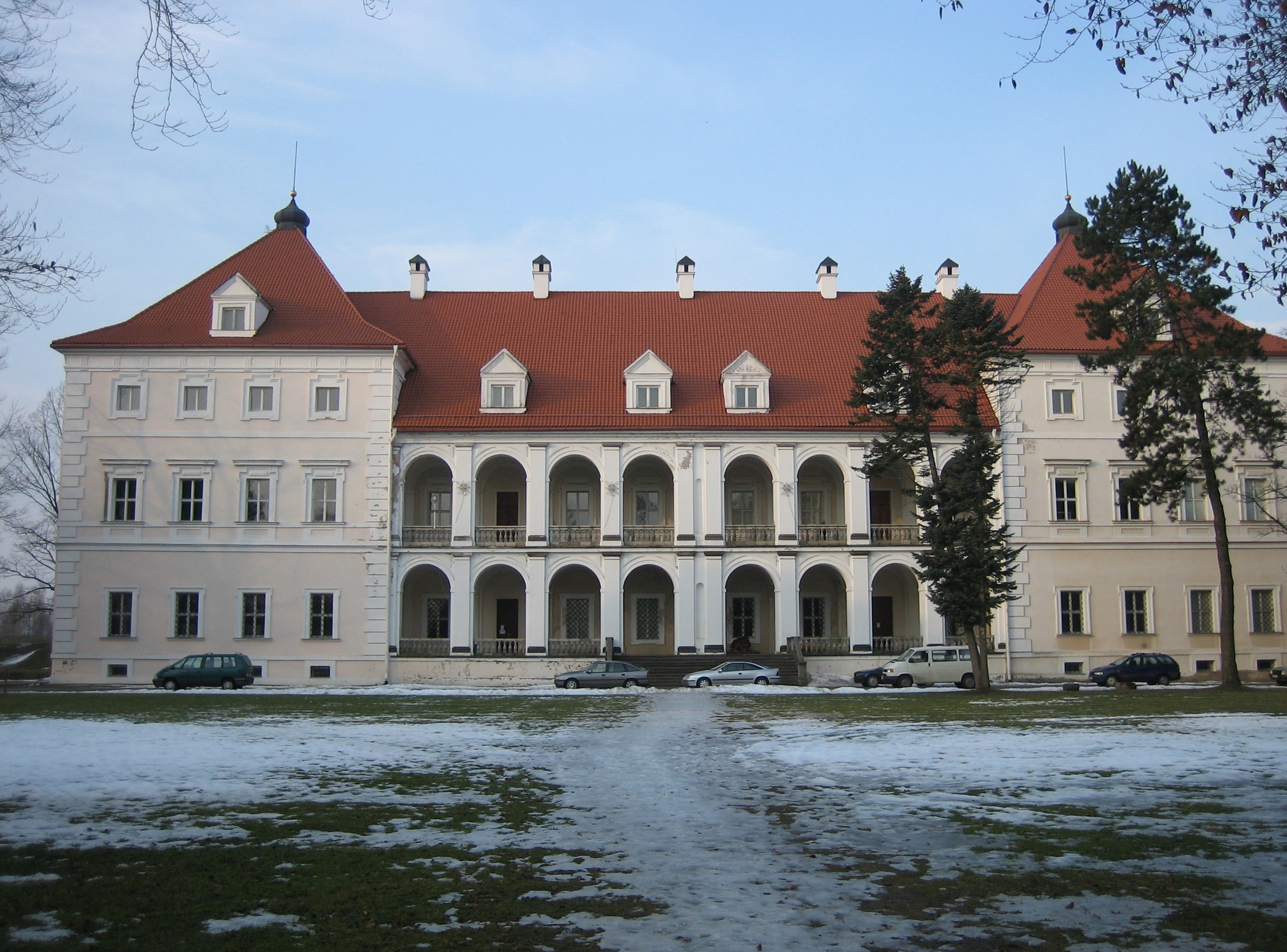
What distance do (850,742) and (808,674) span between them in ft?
71.4

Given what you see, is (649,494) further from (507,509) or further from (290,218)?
(290,218)

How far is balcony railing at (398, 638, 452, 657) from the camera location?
1486 inches

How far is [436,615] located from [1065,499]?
80.1 ft

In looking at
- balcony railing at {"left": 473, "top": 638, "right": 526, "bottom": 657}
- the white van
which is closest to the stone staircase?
the white van

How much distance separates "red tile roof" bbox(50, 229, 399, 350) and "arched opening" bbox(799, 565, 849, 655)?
18.6 metres

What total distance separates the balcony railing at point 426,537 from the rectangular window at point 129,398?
1060 cm

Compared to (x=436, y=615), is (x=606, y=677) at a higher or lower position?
lower

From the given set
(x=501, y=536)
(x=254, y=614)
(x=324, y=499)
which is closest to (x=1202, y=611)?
(x=501, y=536)

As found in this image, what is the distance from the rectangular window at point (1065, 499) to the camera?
129 feet

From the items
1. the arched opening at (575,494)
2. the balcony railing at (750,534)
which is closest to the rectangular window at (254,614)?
the arched opening at (575,494)

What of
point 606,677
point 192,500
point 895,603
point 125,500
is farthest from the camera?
point 895,603

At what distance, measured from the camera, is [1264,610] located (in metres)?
38.8

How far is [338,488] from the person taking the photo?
124 ft

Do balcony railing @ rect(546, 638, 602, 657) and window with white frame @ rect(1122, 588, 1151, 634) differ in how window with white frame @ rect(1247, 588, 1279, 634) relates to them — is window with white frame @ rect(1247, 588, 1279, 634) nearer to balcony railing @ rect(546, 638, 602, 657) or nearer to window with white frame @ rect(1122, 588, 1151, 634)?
window with white frame @ rect(1122, 588, 1151, 634)
